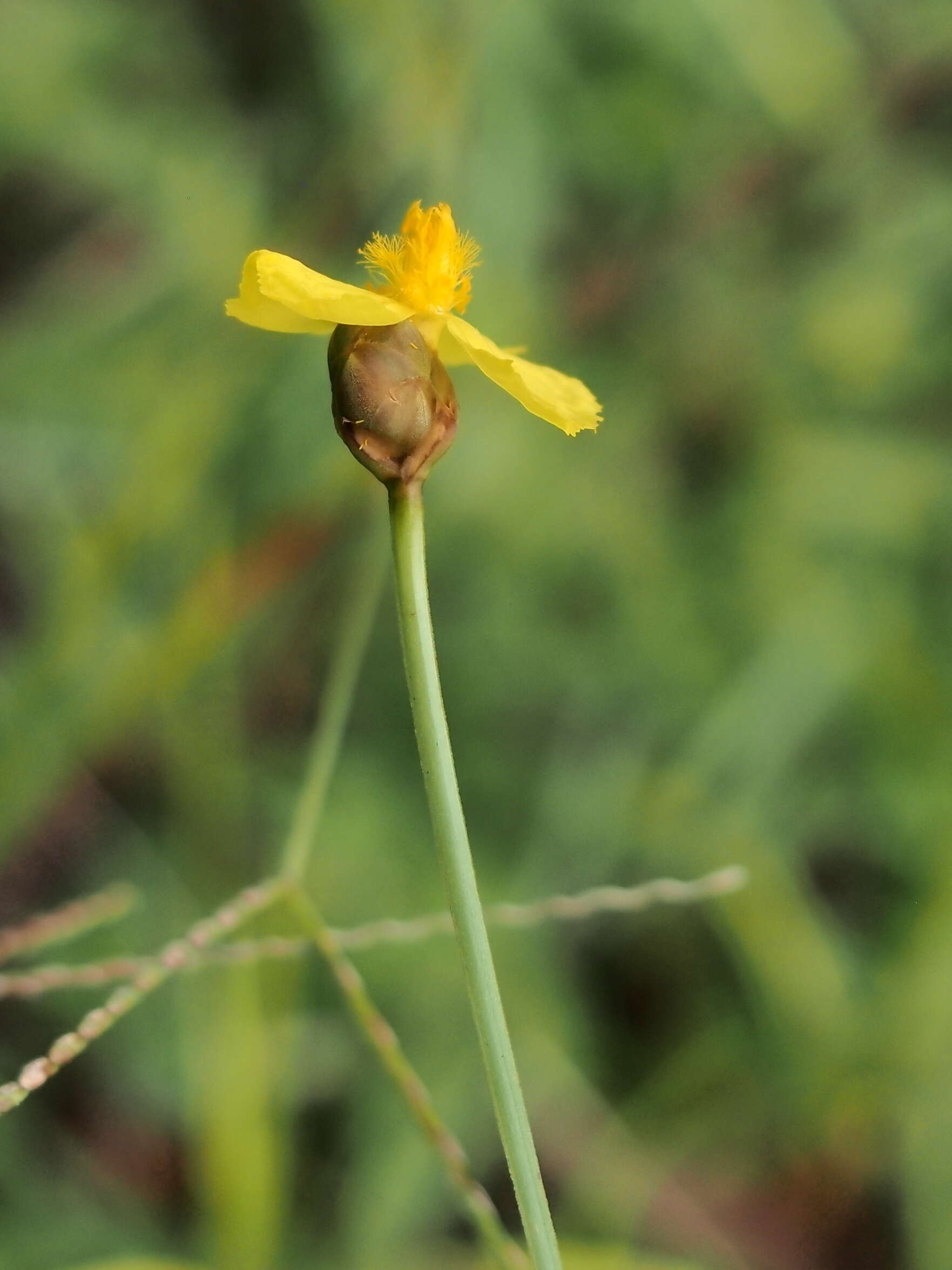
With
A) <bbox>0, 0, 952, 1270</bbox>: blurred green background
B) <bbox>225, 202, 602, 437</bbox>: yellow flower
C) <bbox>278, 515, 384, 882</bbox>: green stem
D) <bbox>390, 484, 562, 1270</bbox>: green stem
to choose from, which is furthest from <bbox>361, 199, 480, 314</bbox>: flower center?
<bbox>0, 0, 952, 1270</bbox>: blurred green background

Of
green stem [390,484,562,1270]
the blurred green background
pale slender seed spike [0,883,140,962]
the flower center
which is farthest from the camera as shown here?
the blurred green background

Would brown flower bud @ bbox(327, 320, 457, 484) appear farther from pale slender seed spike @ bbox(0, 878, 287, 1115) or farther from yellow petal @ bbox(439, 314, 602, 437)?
pale slender seed spike @ bbox(0, 878, 287, 1115)

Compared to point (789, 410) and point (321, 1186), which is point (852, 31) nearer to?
point (789, 410)

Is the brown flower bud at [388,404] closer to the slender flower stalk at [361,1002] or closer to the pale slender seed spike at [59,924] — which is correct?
the slender flower stalk at [361,1002]

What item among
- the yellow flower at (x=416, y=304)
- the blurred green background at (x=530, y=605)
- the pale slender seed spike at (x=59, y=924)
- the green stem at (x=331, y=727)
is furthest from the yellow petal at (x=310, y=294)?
the blurred green background at (x=530, y=605)

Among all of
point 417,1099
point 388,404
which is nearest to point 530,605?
point 417,1099

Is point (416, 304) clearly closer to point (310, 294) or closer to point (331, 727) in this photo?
point (310, 294)
